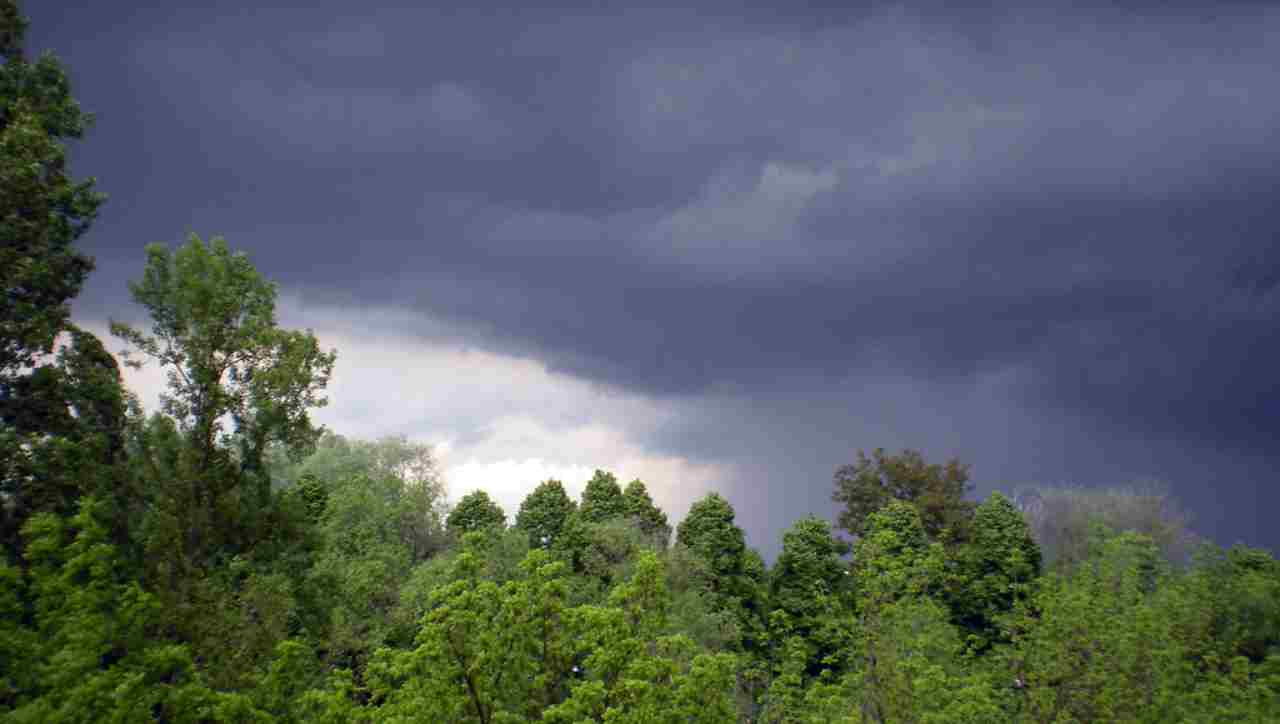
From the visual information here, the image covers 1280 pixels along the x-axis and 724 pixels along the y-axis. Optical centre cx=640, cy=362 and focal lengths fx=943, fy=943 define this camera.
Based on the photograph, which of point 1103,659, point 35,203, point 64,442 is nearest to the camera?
point 1103,659

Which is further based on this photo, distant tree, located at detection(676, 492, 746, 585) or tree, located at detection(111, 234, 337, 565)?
distant tree, located at detection(676, 492, 746, 585)

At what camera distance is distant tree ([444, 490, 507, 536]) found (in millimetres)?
65062

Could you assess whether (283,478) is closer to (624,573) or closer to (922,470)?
(624,573)

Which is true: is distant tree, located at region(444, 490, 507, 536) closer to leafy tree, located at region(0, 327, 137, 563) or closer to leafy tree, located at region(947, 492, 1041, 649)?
leafy tree, located at region(947, 492, 1041, 649)

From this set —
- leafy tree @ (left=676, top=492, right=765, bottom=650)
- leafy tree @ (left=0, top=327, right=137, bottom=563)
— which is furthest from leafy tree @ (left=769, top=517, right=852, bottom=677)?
leafy tree @ (left=0, top=327, right=137, bottom=563)

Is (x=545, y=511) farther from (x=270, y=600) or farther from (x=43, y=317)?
(x=43, y=317)

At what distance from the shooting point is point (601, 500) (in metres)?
63.9

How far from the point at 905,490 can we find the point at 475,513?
1271 inches

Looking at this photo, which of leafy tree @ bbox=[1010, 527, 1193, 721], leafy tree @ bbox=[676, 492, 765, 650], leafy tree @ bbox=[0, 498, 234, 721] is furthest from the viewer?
leafy tree @ bbox=[676, 492, 765, 650]

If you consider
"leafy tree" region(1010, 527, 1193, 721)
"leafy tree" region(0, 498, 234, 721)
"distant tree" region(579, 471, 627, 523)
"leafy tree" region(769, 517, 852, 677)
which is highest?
"distant tree" region(579, 471, 627, 523)

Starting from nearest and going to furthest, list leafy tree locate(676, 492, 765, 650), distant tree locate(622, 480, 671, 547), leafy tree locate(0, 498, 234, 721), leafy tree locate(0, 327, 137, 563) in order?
leafy tree locate(0, 498, 234, 721) → leafy tree locate(0, 327, 137, 563) → leafy tree locate(676, 492, 765, 650) → distant tree locate(622, 480, 671, 547)

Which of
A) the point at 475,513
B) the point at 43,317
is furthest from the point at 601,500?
the point at 43,317

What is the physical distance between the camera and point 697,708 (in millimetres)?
21656

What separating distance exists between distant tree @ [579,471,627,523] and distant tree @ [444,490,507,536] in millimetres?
6004
